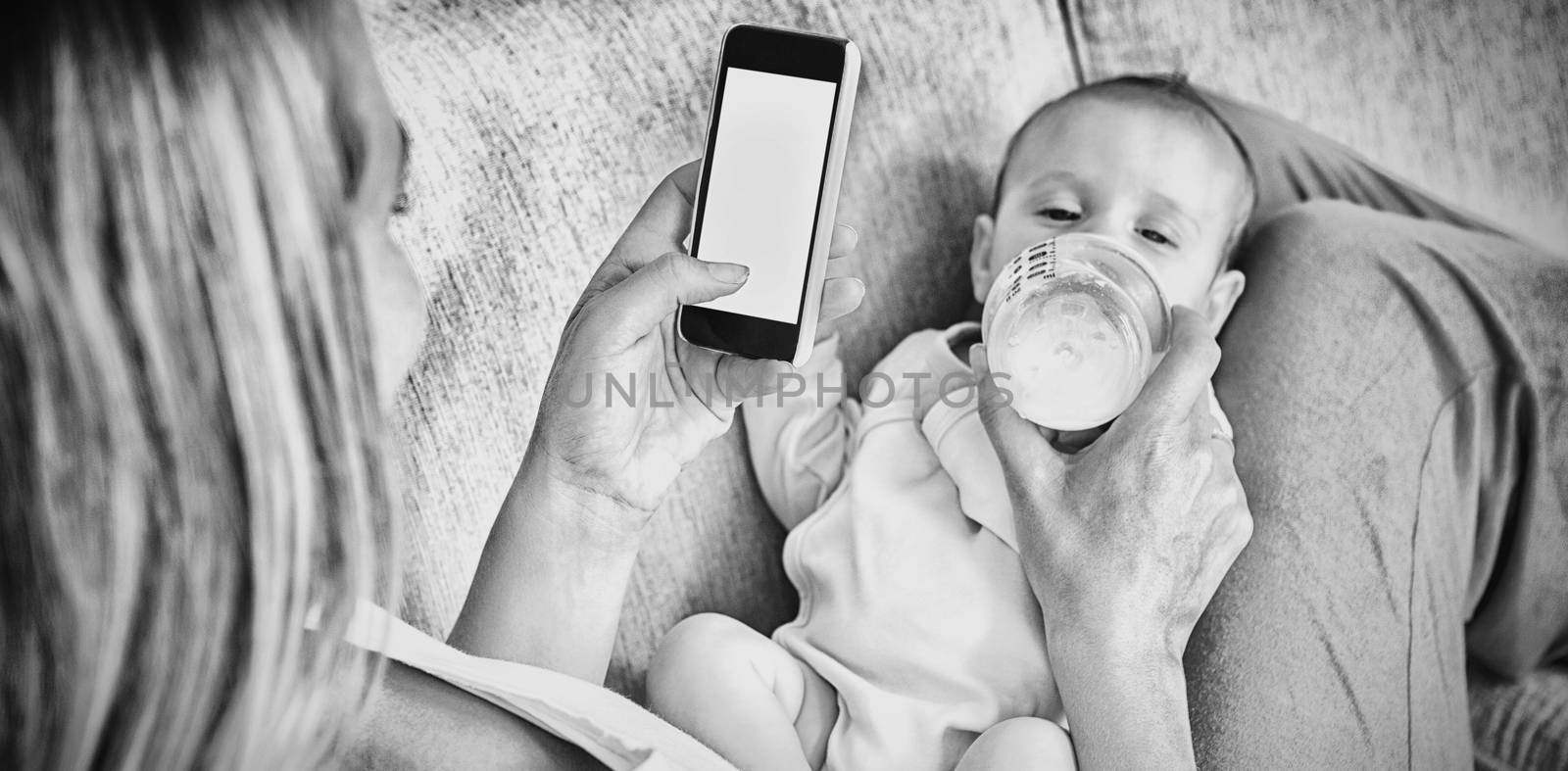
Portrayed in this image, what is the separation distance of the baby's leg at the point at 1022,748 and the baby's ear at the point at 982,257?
47cm

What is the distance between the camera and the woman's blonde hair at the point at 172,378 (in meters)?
0.35

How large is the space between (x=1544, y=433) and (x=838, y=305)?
0.66 metres

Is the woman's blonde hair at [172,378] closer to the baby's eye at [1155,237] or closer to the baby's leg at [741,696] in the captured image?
the baby's leg at [741,696]

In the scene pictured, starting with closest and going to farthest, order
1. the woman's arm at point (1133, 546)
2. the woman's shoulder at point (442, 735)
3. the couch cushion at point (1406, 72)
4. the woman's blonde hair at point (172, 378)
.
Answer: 1. the woman's blonde hair at point (172, 378)
2. the woman's shoulder at point (442, 735)
3. the woman's arm at point (1133, 546)
4. the couch cushion at point (1406, 72)

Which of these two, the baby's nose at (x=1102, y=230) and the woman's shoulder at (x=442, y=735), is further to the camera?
the baby's nose at (x=1102, y=230)

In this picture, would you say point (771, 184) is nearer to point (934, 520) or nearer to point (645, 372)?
point (645, 372)

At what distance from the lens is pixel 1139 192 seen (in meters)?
1.03

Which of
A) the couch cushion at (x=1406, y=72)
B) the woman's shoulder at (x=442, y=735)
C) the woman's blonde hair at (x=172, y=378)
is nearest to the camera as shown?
the woman's blonde hair at (x=172, y=378)

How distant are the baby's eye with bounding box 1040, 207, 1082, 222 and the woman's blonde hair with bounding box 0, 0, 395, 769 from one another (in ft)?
2.54

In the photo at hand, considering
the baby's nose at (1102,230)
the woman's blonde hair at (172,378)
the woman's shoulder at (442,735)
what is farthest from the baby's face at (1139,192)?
the woman's blonde hair at (172,378)

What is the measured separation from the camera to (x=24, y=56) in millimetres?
351

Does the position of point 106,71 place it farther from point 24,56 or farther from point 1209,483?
point 1209,483

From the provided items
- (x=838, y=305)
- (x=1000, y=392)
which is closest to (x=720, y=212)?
(x=838, y=305)

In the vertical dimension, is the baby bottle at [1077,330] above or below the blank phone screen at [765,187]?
below
